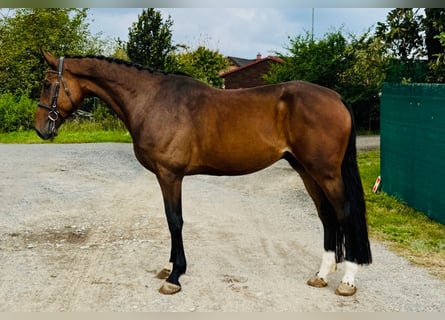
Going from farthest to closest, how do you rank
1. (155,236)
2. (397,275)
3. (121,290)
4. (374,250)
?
(155,236) → (374,250) → (397,275) → (121,290)

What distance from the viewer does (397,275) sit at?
15.7ft

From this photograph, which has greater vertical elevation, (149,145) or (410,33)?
(410,33)

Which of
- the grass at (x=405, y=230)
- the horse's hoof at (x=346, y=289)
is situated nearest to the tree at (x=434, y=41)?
the grass at (x=405, y=230)

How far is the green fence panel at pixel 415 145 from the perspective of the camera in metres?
6.83

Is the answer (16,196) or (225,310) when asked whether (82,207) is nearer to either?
(16,196)

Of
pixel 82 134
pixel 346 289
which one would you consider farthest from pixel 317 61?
pixel 346 289

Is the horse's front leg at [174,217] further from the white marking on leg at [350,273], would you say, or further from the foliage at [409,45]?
the foliage at [409,45]

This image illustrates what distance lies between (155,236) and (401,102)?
14.4 feet

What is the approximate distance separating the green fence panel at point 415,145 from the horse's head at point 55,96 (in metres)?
4.63

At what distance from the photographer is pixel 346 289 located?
4285 millimetres

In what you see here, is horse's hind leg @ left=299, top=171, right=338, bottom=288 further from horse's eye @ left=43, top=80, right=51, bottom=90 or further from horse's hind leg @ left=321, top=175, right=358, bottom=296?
horse's eye @ left=43, top=80, right=51, bottom=90

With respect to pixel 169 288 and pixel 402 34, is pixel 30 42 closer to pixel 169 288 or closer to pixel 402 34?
pixel 402 34

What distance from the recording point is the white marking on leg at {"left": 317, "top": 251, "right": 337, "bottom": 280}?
15.0 feet

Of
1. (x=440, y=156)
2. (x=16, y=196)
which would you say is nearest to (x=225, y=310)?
(x=440, y=156)
